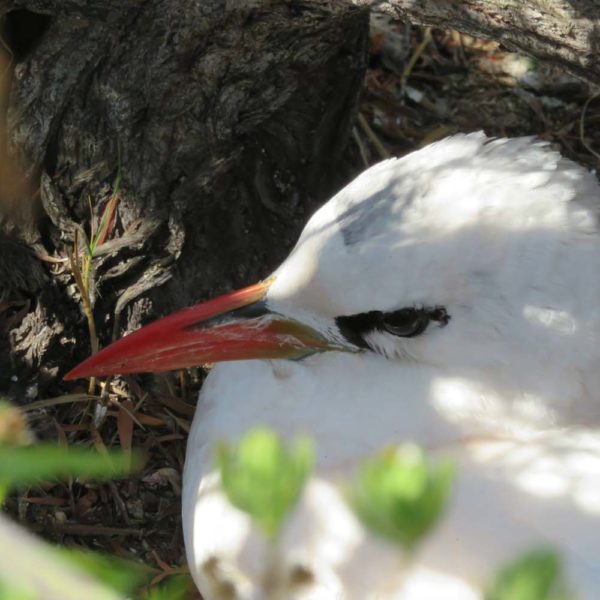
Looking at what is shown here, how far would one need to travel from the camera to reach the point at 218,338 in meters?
2.04

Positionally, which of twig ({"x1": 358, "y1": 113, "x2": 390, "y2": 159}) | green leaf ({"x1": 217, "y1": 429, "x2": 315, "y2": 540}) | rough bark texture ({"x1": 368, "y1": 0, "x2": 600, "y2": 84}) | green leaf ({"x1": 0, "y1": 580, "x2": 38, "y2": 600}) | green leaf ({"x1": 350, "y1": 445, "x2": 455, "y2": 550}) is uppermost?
green leaf ({"x1": 0, "y1": 580, "x2": 38, "y2": 600})

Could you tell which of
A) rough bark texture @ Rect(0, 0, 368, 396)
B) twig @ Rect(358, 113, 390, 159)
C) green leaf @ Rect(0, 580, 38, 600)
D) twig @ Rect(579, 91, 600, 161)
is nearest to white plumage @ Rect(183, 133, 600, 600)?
rough bark texture @ Rect(0, 0, 368, 396)

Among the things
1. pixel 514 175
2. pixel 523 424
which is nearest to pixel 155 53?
pixel 514 175

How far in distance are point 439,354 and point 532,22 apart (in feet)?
2.30

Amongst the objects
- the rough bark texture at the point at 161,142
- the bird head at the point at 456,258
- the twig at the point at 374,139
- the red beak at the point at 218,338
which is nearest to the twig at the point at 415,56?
the twig at the point at 374,139

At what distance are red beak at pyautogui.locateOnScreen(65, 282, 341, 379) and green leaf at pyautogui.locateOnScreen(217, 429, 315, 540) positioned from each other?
1.29 m

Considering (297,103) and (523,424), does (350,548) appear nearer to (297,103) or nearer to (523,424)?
(523,424)

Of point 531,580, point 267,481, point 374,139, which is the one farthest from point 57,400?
point 531,580

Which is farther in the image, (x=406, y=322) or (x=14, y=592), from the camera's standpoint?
(x=406, y=322)

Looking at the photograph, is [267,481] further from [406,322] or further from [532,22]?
[532,22]

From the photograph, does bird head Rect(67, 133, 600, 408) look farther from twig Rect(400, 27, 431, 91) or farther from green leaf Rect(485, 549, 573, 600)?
twig Rect(400, 27, 431, 91)

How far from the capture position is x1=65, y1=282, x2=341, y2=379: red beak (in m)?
2.04

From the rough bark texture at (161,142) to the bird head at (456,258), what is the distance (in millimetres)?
529

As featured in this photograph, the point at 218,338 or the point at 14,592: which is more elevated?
the point at 14,592
